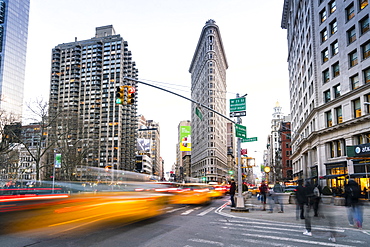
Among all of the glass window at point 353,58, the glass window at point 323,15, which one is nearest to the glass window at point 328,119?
the glass window at point 353,58

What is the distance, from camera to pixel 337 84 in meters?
39.7

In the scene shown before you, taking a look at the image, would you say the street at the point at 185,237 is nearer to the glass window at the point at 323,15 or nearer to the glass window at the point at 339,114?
the glass window at the point at 339,114

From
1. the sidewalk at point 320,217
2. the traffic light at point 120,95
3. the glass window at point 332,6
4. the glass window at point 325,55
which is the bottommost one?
the sidewalk at point 320,217

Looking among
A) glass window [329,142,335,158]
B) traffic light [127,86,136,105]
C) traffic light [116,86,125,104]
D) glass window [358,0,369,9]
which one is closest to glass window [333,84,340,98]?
glass window [329,142,335,158]

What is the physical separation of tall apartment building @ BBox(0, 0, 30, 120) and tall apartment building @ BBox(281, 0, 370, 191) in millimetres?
136344

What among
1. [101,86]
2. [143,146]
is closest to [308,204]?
[143,146]

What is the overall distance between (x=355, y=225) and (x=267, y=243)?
17.9 feet

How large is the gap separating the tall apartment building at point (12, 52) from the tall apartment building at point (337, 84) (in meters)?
136

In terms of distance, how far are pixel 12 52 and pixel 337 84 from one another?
156 m

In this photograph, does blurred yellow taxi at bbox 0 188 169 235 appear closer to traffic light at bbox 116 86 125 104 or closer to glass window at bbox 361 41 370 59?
traffic light at bbox 116 86 125 104

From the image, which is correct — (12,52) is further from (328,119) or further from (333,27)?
(328,119)

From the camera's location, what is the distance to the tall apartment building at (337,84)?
3497 cm

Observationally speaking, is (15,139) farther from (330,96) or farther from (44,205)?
(330,96)

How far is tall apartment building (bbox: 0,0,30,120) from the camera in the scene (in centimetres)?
14650
